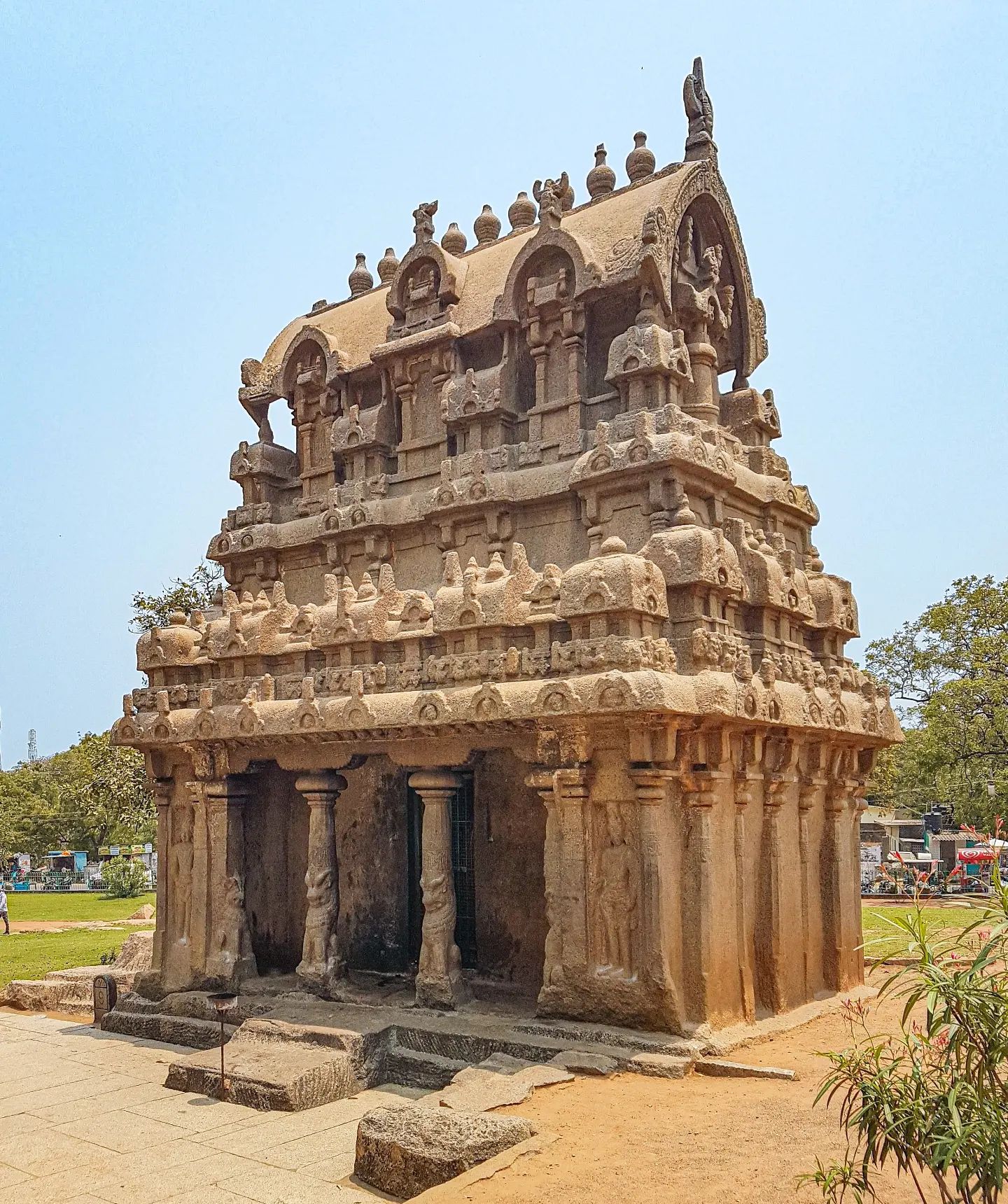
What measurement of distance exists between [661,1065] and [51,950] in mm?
17946

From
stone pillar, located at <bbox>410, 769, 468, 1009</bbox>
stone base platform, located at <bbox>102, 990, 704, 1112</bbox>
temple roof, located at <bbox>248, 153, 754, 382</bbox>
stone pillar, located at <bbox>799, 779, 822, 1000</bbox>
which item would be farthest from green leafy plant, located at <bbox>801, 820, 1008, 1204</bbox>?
temple roof, located at <bbox>248, 153, 754, 382</bbox>

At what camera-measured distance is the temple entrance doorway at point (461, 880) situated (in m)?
13.7

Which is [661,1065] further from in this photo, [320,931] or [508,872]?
[320,931]

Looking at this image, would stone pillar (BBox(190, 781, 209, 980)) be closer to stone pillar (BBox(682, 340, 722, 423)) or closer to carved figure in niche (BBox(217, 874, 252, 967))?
carved figure in niche (BBox(217, 874, 252, 967))

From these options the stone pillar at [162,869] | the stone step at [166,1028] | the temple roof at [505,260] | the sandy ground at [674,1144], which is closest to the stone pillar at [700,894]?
the sandy ground at [674,1144]

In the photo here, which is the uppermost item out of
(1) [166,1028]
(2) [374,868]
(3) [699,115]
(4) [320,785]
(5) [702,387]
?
(3) [699,115]

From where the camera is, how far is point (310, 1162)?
8.98 meters

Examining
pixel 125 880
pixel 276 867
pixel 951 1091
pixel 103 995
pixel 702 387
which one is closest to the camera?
pixel 951 1091

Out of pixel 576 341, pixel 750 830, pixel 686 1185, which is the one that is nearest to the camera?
pixel 686 1185

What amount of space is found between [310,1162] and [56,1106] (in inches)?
142

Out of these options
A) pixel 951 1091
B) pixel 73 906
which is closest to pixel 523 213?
pixel 951 1091

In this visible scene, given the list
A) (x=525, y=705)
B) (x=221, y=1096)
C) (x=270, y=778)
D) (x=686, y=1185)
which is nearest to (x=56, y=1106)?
(x=221, y=1096)

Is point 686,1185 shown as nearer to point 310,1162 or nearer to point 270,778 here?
point 310,1162

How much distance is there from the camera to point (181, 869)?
14617mm
